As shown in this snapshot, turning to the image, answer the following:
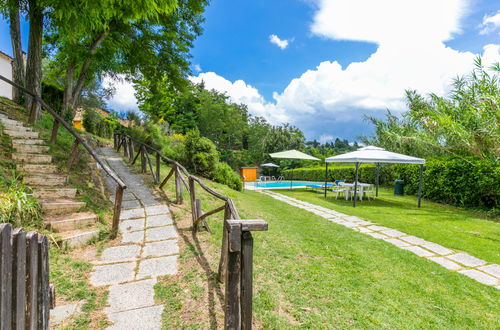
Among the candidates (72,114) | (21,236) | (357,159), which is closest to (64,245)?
(21,236)

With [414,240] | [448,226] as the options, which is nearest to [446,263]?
[414,240]

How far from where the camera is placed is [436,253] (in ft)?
14.2

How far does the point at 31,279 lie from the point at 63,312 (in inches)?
52.9

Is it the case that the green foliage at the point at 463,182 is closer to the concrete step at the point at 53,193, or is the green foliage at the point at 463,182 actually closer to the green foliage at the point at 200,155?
the green foliage at the point at 200,155

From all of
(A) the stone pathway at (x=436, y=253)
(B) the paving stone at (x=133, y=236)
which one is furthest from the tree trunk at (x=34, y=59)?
(A) the stone pathway at (x=436, y=253)

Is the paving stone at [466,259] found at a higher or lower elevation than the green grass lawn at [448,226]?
lower

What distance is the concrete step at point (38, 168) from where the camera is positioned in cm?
463

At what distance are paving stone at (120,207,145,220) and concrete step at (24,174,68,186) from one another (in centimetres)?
118

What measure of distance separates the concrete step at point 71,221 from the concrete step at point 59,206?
144 millimetres

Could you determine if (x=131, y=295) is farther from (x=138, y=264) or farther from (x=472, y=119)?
(x=472, y=119)

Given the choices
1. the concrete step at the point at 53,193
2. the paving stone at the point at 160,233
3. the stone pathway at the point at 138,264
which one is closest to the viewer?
the stone pathway at the point at 138,264

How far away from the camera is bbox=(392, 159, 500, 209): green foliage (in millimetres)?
8008

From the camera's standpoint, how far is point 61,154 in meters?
5.65

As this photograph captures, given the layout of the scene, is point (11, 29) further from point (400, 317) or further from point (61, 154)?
point (400, 317)
